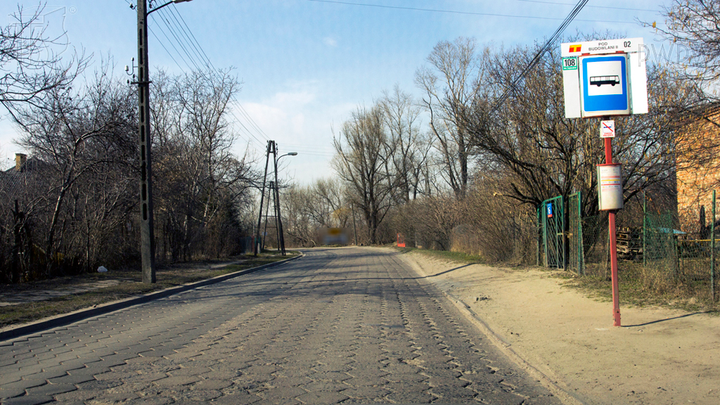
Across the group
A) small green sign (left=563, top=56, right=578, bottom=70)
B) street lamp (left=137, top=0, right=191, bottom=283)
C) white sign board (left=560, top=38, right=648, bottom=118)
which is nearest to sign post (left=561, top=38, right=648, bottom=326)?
white sign board (left=560, top=38, right=648, bottom=118)

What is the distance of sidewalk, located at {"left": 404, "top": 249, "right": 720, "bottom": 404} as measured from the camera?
14.8 feet

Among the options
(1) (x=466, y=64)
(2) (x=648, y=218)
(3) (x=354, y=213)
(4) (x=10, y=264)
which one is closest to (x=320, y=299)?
(2) (x=648, y=218)

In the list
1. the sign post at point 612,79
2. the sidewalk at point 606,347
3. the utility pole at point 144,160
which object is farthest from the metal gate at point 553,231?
the utility pole at point 144,160

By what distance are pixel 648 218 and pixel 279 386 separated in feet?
26.3

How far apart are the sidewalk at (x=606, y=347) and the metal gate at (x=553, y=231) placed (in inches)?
169

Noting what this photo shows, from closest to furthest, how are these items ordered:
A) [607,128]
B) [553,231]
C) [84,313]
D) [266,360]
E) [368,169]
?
[266,360] → [607,128] → [84,313] → [553,231] → [368,169]

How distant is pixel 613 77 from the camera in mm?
7219

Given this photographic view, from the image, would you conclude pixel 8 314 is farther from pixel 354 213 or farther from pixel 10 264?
pixel 354 213

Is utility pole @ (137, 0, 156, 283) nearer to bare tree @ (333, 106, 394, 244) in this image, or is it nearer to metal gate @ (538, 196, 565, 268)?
metal gate @ (538, 196, 565, 268)

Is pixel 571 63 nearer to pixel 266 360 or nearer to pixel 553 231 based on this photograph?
pixel 266 360

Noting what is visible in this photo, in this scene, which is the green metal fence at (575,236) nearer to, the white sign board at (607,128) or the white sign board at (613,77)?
the white sign board at (613,77)

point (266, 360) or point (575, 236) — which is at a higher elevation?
point (575, 236)

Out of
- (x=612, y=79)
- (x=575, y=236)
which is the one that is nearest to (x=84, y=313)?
(x=612, y=79)

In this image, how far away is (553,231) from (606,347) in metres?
9.63
